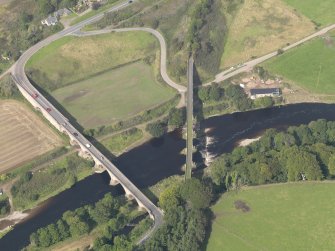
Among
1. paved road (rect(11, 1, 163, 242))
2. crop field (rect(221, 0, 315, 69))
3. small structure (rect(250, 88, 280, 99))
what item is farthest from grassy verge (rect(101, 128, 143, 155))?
crop field (rect(221, 0, 315, 69))

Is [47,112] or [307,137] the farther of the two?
[47,112]

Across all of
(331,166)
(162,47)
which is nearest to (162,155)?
(331,166)

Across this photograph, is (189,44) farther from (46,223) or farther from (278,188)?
(46,223)

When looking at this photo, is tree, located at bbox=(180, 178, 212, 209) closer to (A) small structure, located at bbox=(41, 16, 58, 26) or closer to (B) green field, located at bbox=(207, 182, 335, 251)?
(B) green field, located at bbox=(207, 182, 335, 251)

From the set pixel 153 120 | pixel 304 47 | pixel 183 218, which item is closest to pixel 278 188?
pixel 183 218

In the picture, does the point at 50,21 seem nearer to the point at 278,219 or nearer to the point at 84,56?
the point at 84,56

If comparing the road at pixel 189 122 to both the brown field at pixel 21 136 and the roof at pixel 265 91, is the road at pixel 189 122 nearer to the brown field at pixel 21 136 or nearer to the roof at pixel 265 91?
the roof at pixel 265 91
